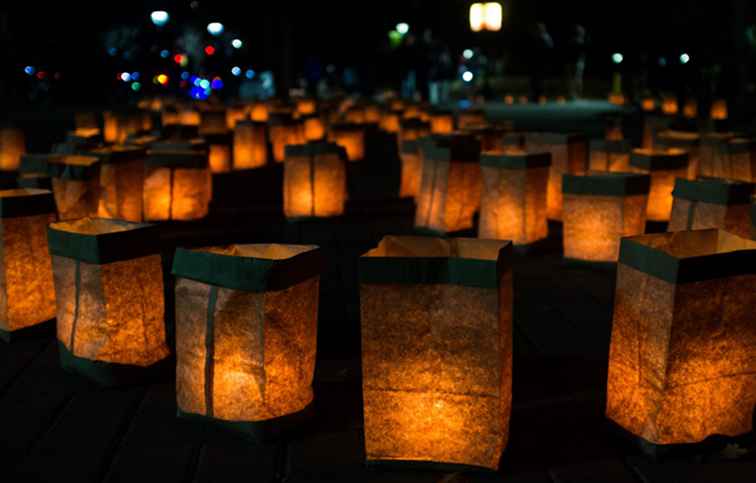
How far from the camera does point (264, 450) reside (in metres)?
3.31

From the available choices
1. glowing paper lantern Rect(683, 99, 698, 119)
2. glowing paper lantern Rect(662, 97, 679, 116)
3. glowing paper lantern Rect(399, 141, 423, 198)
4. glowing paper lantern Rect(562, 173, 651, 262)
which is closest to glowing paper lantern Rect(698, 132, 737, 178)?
glowing paper lantern Rect(562, 173, 651, 262)

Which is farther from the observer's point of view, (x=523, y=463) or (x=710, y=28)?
(x=710, y=28)

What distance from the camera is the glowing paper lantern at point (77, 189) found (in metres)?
6.00

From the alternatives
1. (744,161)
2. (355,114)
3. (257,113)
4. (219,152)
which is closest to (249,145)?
(219,152)

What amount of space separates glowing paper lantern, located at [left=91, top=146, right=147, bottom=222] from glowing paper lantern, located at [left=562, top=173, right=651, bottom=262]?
140 inches

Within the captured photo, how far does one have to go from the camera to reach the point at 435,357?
121 inches

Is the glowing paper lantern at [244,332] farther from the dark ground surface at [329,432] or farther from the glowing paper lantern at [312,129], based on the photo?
the glowing paper lantern at [312,129]

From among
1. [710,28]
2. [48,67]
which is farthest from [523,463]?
[48,67]

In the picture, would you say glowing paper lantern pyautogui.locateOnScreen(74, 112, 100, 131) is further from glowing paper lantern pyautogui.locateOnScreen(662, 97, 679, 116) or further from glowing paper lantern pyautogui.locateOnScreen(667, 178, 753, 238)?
glowing paper lantern pyautogui.locateOnScreen(662, 97, 679, 116)

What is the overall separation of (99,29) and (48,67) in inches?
102

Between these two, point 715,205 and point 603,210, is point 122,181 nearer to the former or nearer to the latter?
point 603,210

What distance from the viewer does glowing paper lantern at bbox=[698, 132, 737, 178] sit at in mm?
8010

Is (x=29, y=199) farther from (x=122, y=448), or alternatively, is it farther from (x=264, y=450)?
(x=264, y=450)

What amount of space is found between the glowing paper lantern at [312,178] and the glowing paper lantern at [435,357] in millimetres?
4938
